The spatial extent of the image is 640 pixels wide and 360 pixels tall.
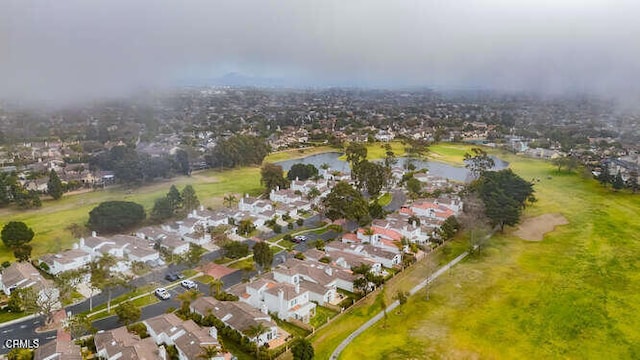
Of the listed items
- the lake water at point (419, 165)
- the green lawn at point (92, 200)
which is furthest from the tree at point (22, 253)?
the lake water at point (419, 165)

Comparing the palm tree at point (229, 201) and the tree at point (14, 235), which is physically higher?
the tree at point (14, 235)

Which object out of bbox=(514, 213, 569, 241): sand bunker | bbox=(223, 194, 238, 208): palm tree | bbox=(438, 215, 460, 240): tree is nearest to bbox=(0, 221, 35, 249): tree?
bbox=(223, 194, 238, 208): palm tree

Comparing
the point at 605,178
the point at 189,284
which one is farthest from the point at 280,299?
the point at 605,178

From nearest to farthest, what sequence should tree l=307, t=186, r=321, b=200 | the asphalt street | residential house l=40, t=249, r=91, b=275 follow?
the asphalt street, residential house l=40, t=249, r=91, b=275, tree l=307, t=186, r=321, b=200

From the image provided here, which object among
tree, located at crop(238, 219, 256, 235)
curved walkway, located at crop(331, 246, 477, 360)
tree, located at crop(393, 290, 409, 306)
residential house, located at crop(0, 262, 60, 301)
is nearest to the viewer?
curved walkway, located at crop(331, 246, 477, 360)

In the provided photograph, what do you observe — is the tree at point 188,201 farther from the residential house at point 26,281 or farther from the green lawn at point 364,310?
the green lawn at point 364,310

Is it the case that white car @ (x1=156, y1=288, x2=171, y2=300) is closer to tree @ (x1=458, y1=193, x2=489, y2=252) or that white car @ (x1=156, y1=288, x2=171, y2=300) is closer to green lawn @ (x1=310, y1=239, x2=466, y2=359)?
green lawn @ (x1=310, y1=239, x2=466, y2=359)
